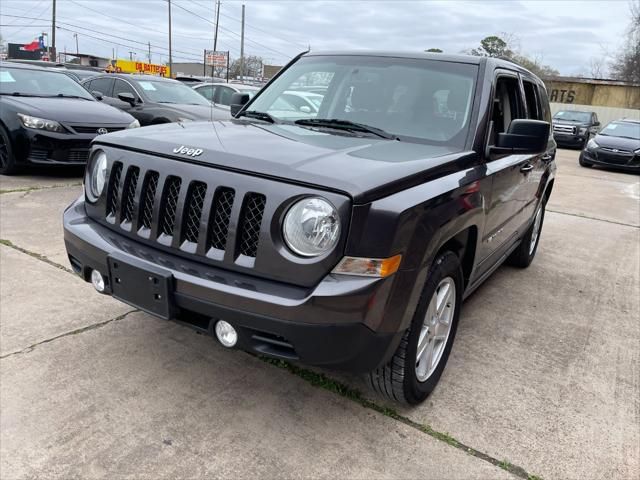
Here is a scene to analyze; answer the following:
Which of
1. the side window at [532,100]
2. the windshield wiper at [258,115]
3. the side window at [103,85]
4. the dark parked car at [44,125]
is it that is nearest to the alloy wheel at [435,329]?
the windshield wiper at [258,115]

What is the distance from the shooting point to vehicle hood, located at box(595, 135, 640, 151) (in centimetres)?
1423

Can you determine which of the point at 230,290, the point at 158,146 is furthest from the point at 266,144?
the point at 230,290

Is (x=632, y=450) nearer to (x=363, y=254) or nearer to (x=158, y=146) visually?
(x=363, y=254)

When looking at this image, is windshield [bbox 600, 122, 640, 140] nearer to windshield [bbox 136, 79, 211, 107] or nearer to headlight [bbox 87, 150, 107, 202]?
windshield [bbox 136, 79, 211, 107]

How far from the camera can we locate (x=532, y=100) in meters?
4.34

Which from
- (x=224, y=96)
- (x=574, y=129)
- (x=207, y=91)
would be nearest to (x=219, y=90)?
(x=224, y=96)

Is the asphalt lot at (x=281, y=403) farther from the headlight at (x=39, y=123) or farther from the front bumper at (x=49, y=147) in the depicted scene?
the headlight at (x=39, y=123)

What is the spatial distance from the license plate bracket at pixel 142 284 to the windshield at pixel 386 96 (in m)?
1.47

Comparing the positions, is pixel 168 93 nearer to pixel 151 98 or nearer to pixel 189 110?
pixel 151 98

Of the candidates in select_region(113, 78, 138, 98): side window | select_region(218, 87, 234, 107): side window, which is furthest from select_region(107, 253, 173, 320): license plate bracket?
select_region(218, 87, 234, 107): side window

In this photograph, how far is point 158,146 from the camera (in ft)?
8.22

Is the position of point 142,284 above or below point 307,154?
below

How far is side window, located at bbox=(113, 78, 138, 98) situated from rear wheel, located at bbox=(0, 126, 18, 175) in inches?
116

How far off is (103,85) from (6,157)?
3739mm
